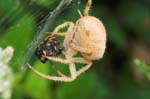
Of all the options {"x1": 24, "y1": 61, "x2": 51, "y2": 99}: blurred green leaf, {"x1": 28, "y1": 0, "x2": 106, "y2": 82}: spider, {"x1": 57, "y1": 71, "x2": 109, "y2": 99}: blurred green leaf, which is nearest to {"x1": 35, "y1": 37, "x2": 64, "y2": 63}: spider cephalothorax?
{"x1": 28, "y1": 0, "x2": 106, "y2": 82}: spider

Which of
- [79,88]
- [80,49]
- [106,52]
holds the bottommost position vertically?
[79,88]

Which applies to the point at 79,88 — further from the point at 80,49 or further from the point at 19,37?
the point at 80,49

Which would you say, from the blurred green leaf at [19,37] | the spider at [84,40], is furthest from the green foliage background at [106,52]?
the spider at [84,40]

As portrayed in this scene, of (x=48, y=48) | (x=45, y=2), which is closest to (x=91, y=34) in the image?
(x=48, y=48)

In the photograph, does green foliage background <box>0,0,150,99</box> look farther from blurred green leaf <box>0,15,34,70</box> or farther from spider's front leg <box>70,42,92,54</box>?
spider's front leg <box>70,42,92,54</box>

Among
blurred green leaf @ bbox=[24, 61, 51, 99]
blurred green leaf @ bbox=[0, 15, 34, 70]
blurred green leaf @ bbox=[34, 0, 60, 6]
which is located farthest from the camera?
blurred green leaf @ bbox=[24, 61, 51, 99]

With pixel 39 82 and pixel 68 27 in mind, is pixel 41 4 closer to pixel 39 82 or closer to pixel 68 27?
pixel 68 27

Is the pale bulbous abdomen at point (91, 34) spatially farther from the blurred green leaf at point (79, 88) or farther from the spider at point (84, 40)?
the blurred green leaf at point (79, 88)
